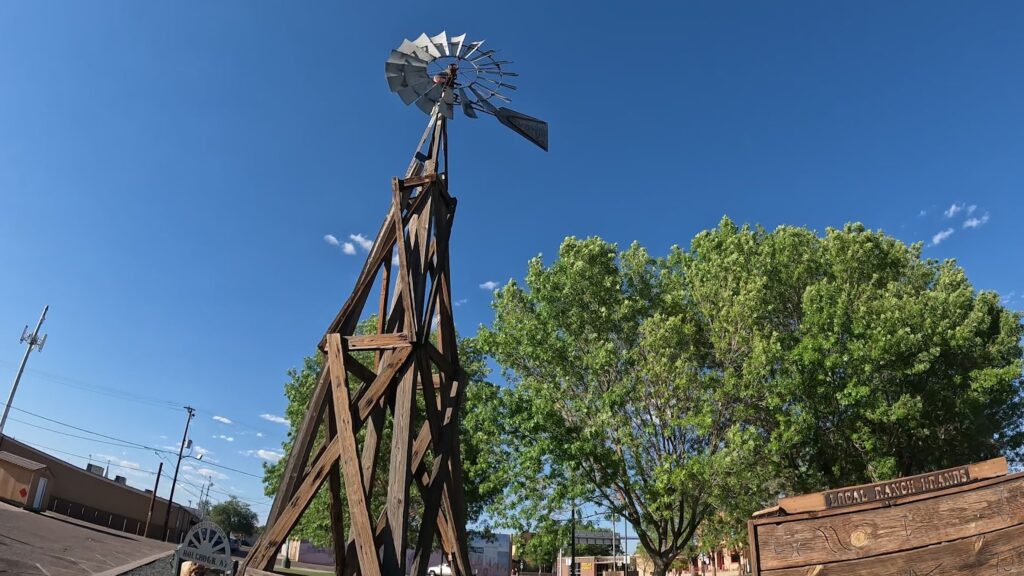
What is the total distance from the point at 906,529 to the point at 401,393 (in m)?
6.84

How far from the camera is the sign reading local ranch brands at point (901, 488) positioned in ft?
26.3

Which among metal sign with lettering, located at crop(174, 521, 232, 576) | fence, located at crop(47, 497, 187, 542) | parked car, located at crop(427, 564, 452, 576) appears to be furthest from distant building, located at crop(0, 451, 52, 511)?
metal sign with lettering, located at crop(174, 521, 232, 576)

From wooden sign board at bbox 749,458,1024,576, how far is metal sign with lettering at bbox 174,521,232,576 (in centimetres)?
672

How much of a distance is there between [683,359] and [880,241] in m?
9.41

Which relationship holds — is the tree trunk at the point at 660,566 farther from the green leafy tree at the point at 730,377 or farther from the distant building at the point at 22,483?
the distant building at the point at 22,483

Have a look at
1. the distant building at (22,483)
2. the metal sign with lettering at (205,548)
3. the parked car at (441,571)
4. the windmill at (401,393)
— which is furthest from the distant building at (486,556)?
the metal sign with lettering at (205,548)

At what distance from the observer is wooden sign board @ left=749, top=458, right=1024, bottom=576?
302 inches

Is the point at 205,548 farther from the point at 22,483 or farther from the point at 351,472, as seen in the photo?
the point at 22,483

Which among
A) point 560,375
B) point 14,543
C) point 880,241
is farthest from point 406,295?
point 880,241

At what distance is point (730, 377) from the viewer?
16.3 meters

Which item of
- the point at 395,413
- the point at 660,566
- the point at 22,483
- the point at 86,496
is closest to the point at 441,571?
the point at 660,566

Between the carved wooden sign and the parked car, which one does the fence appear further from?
the carved wooden sign

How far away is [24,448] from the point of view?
42562mm

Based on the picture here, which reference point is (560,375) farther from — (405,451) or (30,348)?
(30,348)
